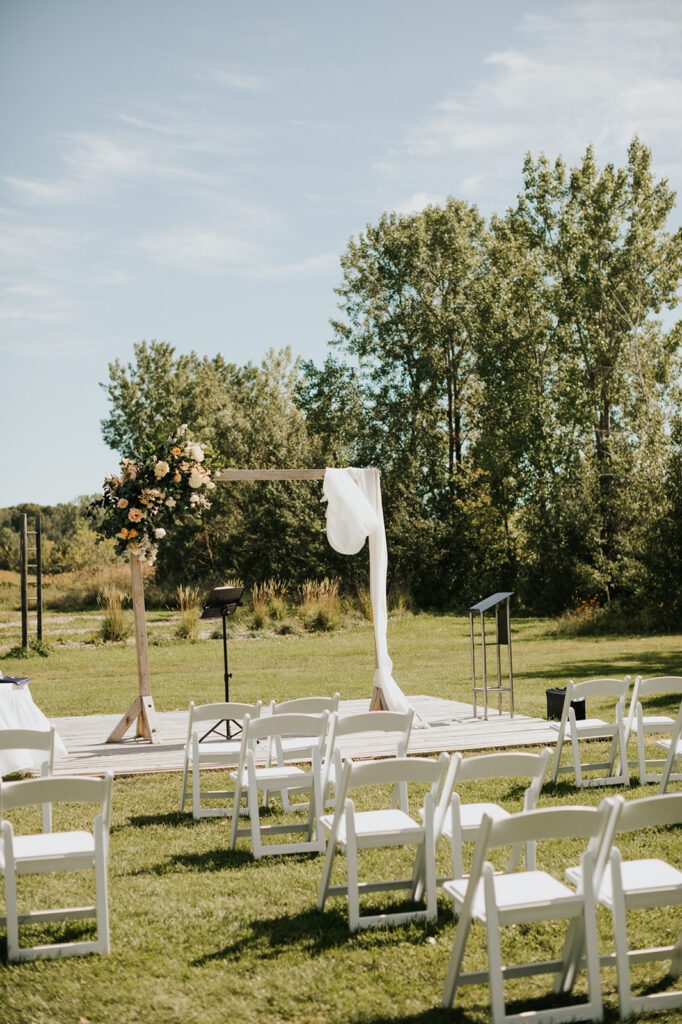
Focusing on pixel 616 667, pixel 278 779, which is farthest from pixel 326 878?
pixel 616 667

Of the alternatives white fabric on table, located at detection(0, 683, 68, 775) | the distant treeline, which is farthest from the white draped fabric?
the distant treeline

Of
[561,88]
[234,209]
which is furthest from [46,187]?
[561,88]

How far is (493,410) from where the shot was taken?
95.2 ft

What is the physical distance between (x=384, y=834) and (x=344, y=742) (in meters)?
5.27

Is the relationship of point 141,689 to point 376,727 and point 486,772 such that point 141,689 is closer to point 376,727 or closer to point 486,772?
point 376,727

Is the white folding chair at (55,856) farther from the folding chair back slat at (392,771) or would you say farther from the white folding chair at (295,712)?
the white folding chair at (295,712)

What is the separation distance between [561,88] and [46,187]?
516 inches

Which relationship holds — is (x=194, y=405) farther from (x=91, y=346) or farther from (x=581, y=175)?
(x=581, y=175)

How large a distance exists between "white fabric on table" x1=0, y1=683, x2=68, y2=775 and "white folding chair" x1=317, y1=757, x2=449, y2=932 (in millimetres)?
4088

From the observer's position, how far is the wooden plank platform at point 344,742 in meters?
9.12

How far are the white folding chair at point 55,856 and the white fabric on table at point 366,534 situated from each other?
6.32m

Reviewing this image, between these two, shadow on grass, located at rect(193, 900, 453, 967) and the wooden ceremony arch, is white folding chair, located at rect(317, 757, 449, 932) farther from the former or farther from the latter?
the wooden ceremony arch

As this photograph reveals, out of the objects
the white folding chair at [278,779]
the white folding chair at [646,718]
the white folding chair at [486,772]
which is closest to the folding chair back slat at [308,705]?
the white folding chair at [278,779]

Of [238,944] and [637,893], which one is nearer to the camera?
[637,893]
